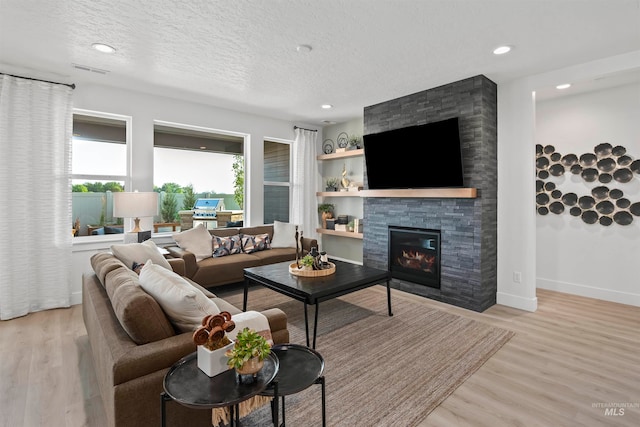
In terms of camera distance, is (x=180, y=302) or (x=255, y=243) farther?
(x=255, y=243)

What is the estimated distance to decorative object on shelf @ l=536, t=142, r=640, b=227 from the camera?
3.82m

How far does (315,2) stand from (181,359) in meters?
2.38

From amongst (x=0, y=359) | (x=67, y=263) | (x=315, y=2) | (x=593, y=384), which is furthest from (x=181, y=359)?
(x=67, y=263)

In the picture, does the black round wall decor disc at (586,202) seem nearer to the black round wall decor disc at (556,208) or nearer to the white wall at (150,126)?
the black round wall decor disc at (556,208)

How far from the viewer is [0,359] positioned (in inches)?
100

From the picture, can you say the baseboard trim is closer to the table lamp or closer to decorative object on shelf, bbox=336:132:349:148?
decorative object on shelf, bbox=336:132:349:148

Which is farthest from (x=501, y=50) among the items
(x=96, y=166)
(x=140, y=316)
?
(x=96, y=166)

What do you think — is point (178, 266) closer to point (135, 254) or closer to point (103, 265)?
point (135, 254)

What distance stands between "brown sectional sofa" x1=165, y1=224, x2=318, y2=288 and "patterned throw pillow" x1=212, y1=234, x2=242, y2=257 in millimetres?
78

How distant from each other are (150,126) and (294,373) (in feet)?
13.5

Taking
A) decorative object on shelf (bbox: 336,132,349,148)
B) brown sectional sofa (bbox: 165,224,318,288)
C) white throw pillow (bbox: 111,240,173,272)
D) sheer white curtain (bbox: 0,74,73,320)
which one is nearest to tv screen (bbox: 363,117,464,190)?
decorative object on shelf (bbox: 336,132,349,148)

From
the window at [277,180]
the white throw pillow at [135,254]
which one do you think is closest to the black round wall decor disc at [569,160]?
the window at [277,180]

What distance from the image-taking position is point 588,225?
4.10 meters

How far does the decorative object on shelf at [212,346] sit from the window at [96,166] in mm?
3651
